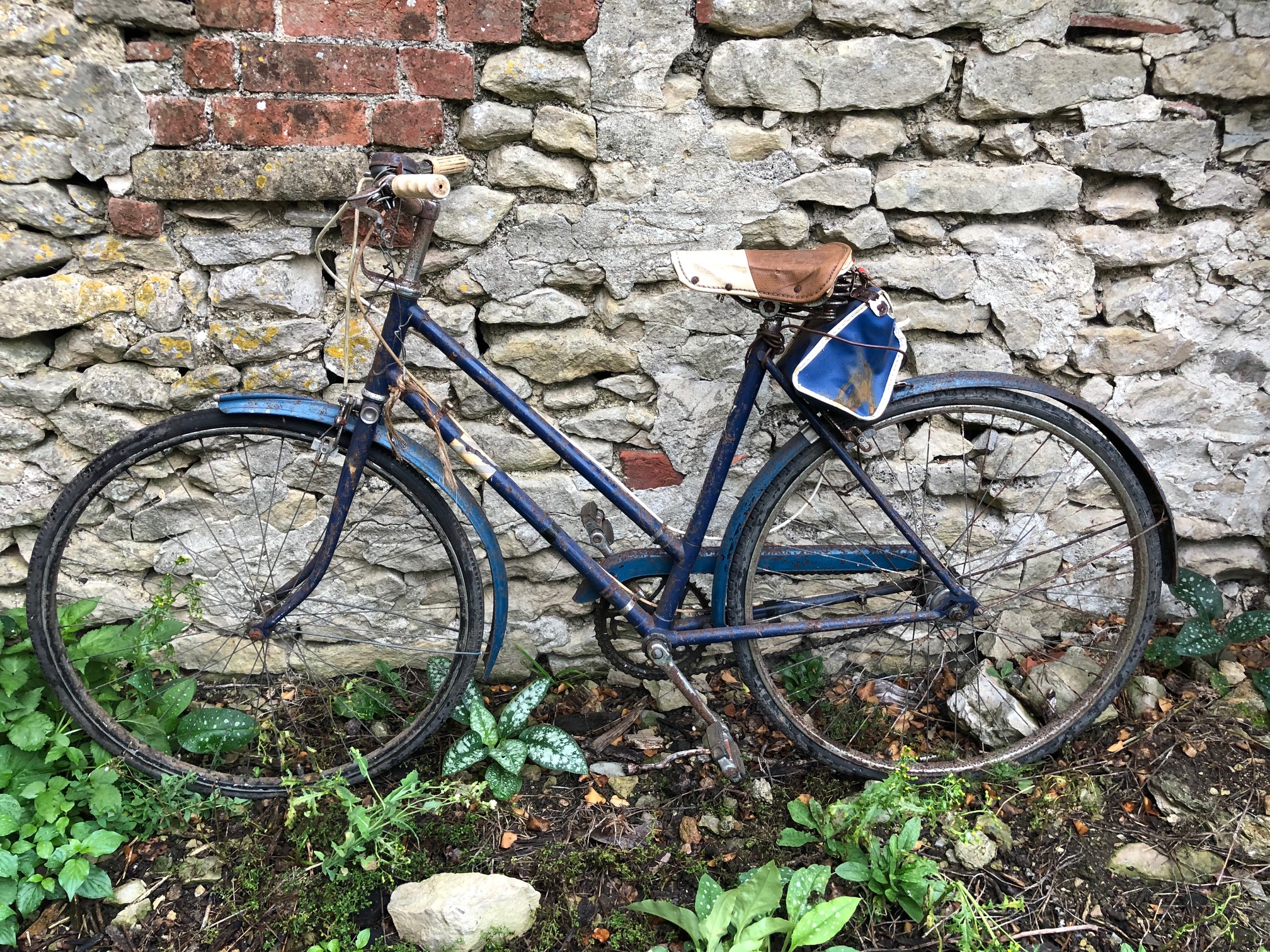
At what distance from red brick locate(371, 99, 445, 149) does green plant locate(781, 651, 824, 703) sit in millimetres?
1845

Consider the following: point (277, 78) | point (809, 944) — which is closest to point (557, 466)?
point (277, 78)

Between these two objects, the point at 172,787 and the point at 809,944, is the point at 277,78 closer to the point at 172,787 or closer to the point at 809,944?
the point at 172,787

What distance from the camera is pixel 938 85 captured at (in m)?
2.23

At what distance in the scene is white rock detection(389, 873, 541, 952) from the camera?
1833 millimetres

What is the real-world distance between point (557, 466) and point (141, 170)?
1.33 meters

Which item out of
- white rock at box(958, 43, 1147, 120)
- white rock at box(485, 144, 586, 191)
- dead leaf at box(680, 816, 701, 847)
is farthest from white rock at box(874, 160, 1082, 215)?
dead leaf at box(680, 816, 701, 847)

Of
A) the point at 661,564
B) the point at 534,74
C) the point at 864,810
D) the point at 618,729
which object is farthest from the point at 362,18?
the point at 864,810

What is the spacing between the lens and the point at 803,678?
2.65m

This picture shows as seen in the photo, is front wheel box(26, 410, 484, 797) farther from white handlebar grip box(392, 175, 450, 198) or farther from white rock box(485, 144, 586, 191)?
white rock box(485, 144, 586, 191)

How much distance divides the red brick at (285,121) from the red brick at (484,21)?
12.2 inches

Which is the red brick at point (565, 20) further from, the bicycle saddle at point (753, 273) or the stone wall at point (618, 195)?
the bicycle saddle at point (753, 273)

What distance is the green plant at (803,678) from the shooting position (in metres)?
2.64

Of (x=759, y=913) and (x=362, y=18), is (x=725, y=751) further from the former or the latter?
(x=362, y=18)

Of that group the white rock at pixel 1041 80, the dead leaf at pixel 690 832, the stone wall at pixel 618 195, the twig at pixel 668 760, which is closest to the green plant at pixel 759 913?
the dead leaf at pixel 690 832
